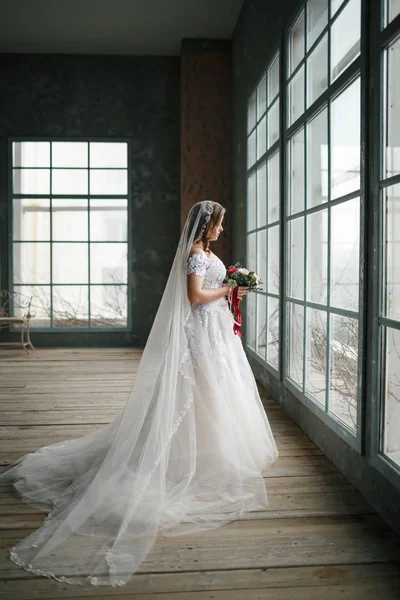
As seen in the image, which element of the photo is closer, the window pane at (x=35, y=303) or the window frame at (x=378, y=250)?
the window frame at (x=378, y=250)

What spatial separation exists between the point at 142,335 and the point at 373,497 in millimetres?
5947

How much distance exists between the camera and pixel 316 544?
2367 millimetres

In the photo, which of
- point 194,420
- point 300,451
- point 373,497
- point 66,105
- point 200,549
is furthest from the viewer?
point 66,105

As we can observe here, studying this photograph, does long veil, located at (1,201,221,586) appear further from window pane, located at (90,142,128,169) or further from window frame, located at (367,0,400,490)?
window pane, located at (90,142,128,169)

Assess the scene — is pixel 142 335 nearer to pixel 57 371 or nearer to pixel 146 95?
pixel 57 371

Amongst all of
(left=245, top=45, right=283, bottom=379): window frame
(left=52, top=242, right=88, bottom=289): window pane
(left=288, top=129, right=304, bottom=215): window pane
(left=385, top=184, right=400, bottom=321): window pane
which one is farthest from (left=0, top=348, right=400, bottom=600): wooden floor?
(left=52, top=242, right=88, bottom=289): window pane

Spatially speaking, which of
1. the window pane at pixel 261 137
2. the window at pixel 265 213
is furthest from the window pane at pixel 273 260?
the window pane at pixel 261 137

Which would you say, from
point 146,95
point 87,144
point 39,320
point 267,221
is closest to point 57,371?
point 39,320

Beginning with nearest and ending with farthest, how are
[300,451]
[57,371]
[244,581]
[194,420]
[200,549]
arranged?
[244,581], [200,549], [194,420], [300,451], [57,371]

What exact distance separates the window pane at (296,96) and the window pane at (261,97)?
0.99 metres

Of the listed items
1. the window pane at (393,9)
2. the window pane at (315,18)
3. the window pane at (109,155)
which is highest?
the window pane at (109,155)

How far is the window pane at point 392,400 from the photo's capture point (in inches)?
96.8

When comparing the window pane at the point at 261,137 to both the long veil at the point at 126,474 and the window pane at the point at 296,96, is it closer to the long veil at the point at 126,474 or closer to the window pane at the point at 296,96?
the window pane at the point at 296,96

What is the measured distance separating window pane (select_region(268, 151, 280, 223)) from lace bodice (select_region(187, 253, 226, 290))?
5.60ft
